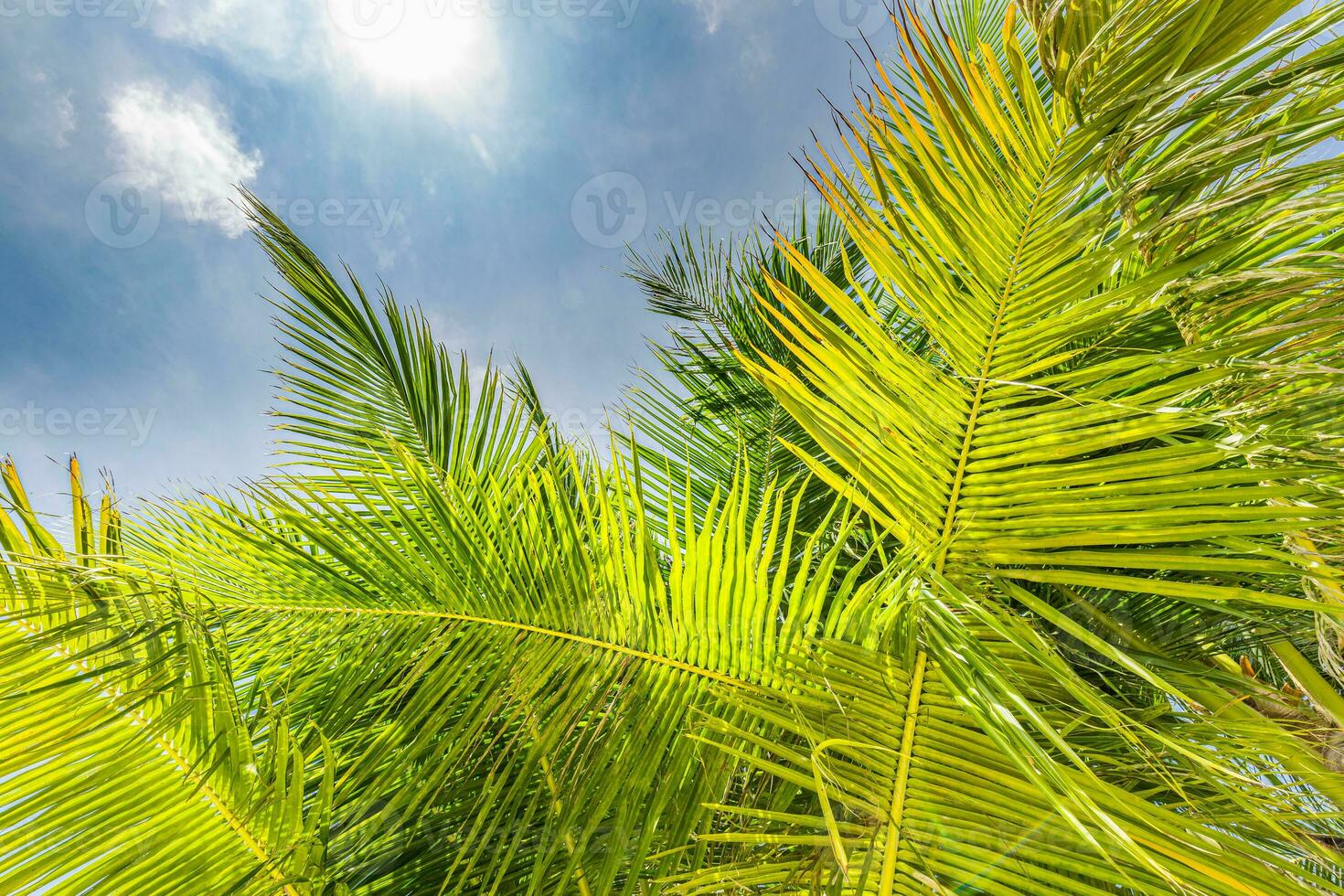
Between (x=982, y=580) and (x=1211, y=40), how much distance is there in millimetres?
665

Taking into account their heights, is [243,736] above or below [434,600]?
below

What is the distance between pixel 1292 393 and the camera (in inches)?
28.0

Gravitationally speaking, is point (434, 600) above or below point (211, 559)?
below

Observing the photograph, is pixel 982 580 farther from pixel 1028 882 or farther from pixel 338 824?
pixel 338 824

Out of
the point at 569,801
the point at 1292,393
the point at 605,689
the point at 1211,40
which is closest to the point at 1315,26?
the point at 1211,40

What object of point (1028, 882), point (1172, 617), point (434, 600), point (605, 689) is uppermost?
point (434, 600)

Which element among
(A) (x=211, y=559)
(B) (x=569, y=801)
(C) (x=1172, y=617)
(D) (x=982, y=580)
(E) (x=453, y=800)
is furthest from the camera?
(C) (x=1172, y=617)

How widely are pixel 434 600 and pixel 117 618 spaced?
50 centimetres

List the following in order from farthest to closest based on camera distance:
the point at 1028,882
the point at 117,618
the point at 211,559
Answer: the point at 211,559, the point at 117,618, the point at 1028,882

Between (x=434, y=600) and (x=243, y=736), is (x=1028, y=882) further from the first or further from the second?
(x=243, y=736)

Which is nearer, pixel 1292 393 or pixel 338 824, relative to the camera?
pixel 1292 393

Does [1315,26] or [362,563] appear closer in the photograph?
[1315,26]

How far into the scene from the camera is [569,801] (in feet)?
2.92

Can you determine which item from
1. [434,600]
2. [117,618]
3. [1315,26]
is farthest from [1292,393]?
[117,618]
